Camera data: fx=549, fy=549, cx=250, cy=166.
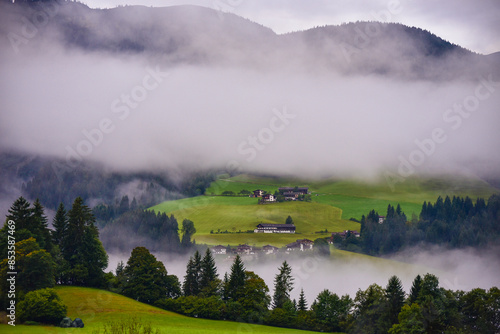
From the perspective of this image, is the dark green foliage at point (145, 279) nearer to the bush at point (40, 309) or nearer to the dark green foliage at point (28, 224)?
the dark green foliage at point (28, 224)

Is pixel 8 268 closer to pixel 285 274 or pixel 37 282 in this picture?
pixel 37 282

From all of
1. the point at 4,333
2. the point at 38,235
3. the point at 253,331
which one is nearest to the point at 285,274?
the point at 253,331

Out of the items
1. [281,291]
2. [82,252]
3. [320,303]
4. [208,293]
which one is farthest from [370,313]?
[82,252]

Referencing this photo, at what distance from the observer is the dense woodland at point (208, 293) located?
77.6 meters

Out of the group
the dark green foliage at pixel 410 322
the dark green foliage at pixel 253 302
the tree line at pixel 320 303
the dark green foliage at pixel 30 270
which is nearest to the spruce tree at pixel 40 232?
the dark green foliage at pixel 30 270

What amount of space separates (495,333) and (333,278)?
102 metres

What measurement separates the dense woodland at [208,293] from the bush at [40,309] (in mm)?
123

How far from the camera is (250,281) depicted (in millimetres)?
95375

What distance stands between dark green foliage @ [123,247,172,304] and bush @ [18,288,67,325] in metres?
23.5

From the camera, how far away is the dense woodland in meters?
77.6

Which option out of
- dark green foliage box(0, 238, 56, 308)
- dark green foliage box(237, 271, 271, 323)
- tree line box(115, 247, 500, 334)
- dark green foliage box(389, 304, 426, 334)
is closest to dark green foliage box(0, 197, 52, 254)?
dark green foliage box(0, 238, 56, 308)

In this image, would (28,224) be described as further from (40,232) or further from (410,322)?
(410,322)

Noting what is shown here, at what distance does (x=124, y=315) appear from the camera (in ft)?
256

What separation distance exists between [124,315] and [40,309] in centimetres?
1232
